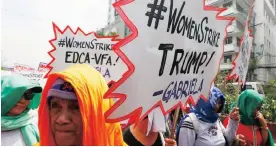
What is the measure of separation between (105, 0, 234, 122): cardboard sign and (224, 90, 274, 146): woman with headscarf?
51.8 inches

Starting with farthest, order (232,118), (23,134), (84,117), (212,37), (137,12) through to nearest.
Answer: (232,118), (23,134), (212,37), (137,12), (84,117)

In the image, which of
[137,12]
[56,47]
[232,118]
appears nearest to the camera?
[137,12]

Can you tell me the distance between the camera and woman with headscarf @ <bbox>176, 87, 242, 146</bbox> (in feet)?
7.97

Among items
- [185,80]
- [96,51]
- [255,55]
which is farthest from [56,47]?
[255,55]

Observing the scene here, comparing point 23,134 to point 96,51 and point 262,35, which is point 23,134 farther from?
point 262,35

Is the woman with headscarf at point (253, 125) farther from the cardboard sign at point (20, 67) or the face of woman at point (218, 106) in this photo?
the cardboard sign at point (20, 67)

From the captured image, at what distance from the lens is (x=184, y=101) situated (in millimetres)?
1704

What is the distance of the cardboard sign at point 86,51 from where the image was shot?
4.23 metres

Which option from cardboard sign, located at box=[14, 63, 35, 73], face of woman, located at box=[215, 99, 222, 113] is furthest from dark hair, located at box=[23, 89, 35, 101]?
cardboard sign, located at box=[14, 63, 35, 73]

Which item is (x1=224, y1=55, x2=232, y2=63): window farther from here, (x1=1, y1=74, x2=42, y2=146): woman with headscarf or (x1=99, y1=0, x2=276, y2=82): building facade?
(x1=1, y1=74, x2=42, y2=146): woman with headscarf

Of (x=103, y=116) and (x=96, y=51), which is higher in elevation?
(x=96, y=51)

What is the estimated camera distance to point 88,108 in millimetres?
1302

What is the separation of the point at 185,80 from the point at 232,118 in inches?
49.9

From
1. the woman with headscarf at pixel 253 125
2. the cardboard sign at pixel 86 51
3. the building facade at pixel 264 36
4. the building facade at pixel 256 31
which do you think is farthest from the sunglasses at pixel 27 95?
the building facade at pixel 264 36
